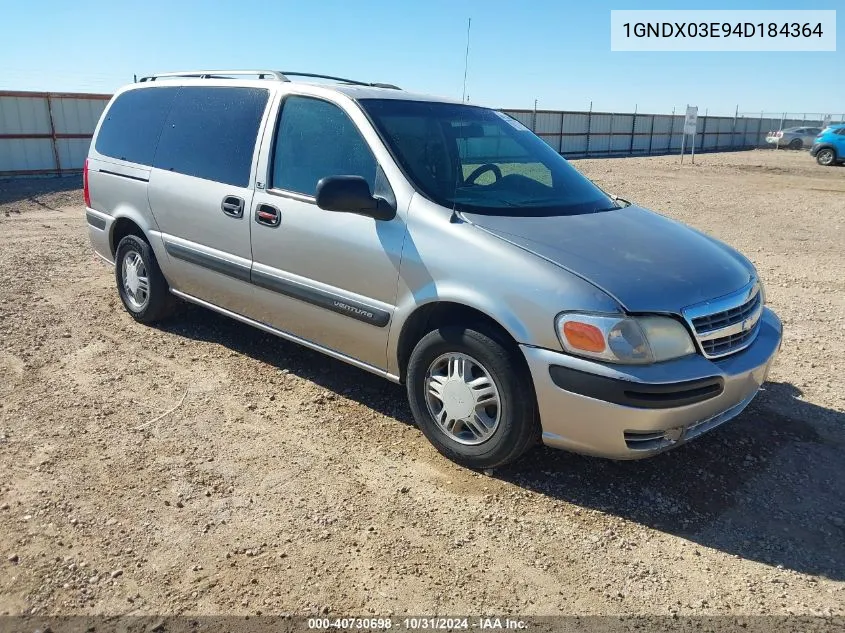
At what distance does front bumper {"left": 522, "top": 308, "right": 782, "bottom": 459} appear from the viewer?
287 centimetres

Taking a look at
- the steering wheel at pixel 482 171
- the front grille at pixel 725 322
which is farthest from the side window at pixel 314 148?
A: the front grille at pixel 725 322

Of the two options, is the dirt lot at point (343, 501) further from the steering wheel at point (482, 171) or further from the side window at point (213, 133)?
the steering wheel at point (482, 171)

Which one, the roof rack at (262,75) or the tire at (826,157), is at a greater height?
the roof rack at (262,75)

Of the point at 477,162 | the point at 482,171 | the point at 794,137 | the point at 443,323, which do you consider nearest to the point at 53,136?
the point at 477,162

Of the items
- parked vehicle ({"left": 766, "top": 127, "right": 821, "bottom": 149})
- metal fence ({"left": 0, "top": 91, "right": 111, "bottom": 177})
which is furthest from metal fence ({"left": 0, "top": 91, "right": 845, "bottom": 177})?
parked vehicle ({"left": 766, "top": 127, "right": 821, "bottom": 149})

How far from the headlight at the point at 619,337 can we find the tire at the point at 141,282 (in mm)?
3430

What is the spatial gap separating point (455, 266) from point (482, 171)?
0.94 meters

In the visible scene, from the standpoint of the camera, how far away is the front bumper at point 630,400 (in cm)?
287

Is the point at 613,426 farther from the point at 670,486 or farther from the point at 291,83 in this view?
the point at 291,83

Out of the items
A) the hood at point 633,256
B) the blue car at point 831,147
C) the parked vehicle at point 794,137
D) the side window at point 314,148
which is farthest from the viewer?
the parked vehicle at point 794,137

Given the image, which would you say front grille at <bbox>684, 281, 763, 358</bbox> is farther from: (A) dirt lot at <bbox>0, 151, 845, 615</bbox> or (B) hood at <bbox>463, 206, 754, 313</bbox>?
(A) dirt lot at <bbox>0, 151, 845, 615</bbox>

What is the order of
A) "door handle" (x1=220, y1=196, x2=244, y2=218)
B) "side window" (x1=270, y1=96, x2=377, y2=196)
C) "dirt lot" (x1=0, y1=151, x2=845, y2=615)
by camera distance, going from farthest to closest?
"door handle" (x1=220, y1=196, x2=244, y2=218) < "side window" (x1=270, y1=96, x2=377, y2=196) < "dirt lot" (x1=0, y1=151, x2=845, y2=615)

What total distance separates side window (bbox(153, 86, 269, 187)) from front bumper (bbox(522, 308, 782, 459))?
7.79 ft

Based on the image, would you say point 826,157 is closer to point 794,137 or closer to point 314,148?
point 794,137
